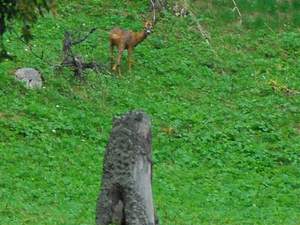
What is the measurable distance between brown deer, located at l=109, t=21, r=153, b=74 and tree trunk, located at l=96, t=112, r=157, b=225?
9.33 m

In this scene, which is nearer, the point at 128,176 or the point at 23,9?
the point at 23,9

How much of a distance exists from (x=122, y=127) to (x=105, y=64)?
9.37 metres

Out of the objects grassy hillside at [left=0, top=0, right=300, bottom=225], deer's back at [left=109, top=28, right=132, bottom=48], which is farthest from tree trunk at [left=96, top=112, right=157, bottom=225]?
deer's back at [left=109, top=28, right=132, bottom=48]

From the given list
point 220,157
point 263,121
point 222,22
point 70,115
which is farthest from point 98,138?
point 222,22

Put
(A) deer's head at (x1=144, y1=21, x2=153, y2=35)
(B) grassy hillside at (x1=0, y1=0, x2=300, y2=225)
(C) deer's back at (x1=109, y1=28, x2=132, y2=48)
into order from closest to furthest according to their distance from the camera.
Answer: (B) grassy hillside at (x1=0, y1=0, x2=300, y2=225), (C) deer's back at (x1=109, y1=28, x2=132, y2=48), (A) deer's head at (x1=144, y1=21, x2=153, y2=35)

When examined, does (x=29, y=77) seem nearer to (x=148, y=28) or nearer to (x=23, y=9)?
(x=148, y=28)

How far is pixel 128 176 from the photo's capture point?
374 inches

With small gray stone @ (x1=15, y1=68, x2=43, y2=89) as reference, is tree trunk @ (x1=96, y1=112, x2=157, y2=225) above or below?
above

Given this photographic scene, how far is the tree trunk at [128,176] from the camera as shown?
9.49m

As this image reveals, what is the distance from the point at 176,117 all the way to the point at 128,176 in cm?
767

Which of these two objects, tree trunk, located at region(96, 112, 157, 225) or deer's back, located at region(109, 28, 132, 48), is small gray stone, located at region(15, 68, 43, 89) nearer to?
deer's back, located at region(109, 28, 132, 48)

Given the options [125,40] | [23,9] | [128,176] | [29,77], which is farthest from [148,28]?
[23,9]

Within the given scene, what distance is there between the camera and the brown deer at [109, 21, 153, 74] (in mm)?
18922

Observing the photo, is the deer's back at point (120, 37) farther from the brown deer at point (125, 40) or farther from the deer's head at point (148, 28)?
the deer's head at point (148, 28)
